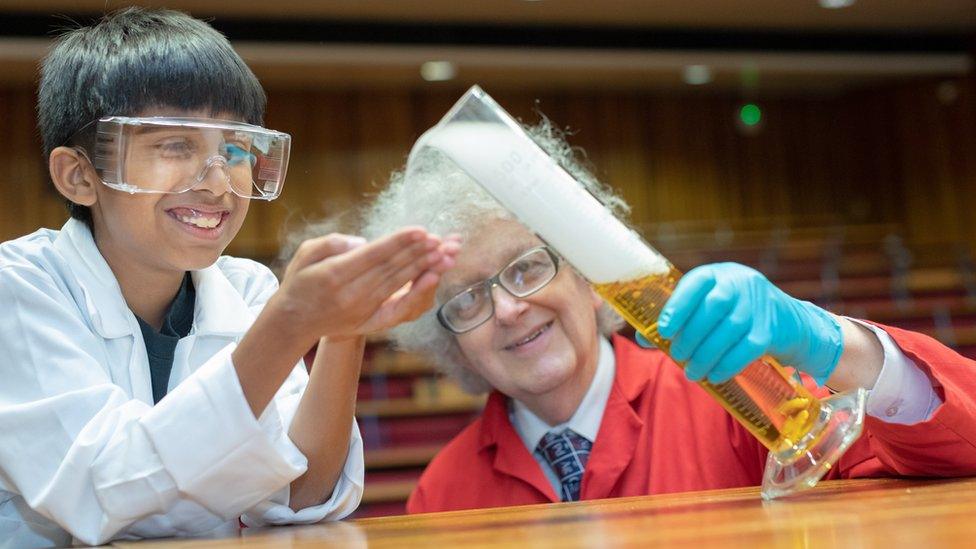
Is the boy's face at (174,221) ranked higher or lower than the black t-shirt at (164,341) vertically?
higher

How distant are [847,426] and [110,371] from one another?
875mm

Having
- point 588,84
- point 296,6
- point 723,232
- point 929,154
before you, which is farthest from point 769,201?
point 296,6

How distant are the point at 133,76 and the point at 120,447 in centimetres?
50

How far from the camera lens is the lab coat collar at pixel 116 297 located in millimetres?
1302

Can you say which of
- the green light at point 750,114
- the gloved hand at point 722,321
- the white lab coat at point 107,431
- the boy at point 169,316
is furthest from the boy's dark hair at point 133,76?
the green light at point 750,114

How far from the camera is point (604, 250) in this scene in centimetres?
110

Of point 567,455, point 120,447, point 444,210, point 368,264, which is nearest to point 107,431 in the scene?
point 120,447

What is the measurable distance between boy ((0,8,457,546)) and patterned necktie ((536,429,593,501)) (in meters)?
0.65

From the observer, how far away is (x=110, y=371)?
50.5 inches

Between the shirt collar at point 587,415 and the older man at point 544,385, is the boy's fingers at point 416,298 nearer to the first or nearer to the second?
the older man at point 544,385

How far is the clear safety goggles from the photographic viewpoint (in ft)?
4.26

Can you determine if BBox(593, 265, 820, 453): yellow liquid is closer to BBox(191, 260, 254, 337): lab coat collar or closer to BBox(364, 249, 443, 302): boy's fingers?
BBox(364, 249, 443, 302): boy's fingers

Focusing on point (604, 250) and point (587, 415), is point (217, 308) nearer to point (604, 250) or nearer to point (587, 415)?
point (604, 250)

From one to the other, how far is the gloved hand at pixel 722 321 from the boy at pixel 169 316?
0.91ft
